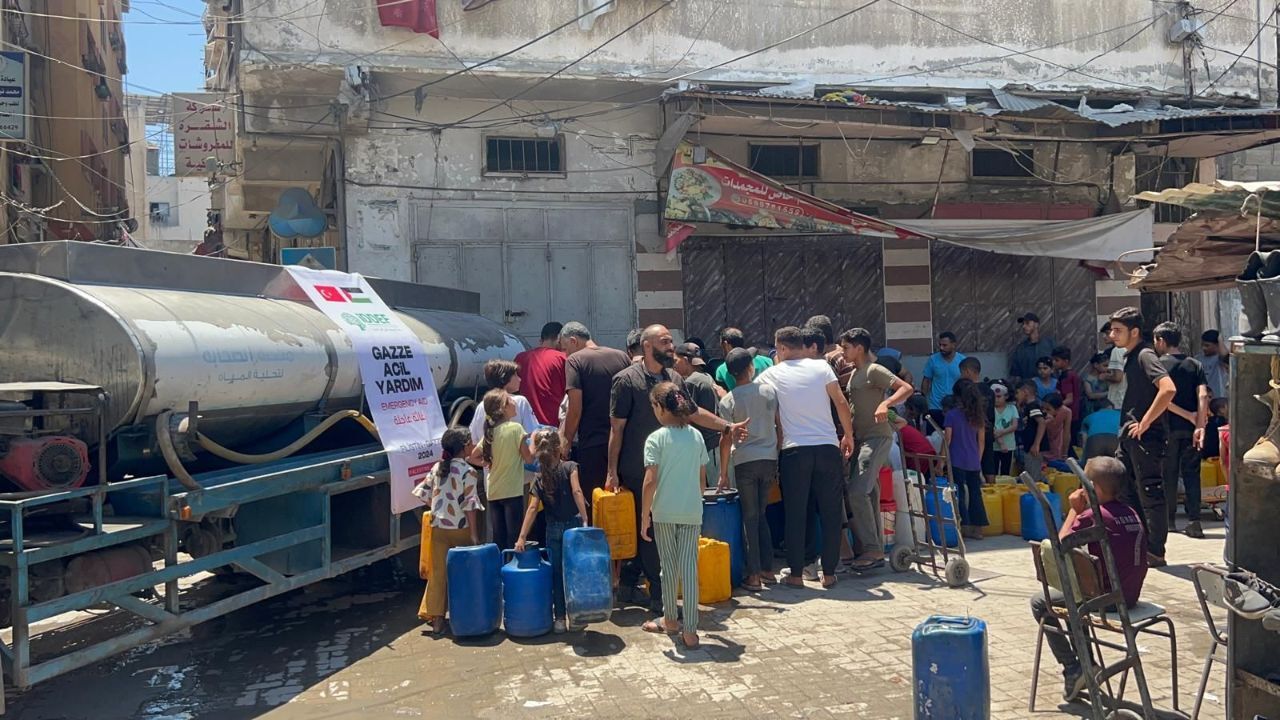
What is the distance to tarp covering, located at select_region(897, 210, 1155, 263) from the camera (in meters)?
12.8

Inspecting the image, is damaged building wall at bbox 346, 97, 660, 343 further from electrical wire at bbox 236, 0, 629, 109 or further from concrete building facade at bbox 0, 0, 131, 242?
concrete building facade at bbox 0, 0, 131, 242

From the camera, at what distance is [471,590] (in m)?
6.45

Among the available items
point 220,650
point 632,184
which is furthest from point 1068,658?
point 632,184

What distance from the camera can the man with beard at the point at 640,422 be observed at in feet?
22.7

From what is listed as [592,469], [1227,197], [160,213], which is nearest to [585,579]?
[592,469]

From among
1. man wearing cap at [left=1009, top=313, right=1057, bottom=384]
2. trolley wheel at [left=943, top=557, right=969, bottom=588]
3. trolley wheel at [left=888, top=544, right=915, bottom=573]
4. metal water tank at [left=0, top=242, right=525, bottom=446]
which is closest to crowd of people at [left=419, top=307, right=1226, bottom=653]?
trolley wheel at [left=888, top=544, right=915, bottom=573]

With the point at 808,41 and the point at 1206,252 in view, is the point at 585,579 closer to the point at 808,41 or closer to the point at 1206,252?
the point at 1206,252

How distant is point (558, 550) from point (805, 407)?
6.80 ft

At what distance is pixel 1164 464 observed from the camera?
823 cm

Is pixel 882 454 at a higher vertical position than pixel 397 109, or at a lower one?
lower

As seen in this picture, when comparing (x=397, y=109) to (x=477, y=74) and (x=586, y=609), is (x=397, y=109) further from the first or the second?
(x=586, y=609)

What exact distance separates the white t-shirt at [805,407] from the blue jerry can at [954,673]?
316cm

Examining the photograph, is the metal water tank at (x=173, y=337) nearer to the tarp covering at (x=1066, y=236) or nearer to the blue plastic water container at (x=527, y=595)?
the blue plastic water container at (x=527, y=595)

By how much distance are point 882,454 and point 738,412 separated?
1.27 metres
